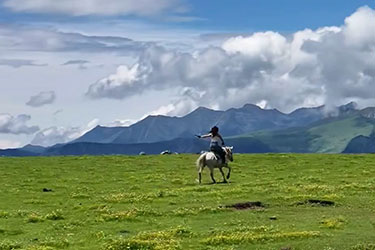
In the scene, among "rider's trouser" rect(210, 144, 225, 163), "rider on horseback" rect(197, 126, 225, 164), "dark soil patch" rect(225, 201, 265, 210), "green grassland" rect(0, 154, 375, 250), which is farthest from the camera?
"rider's trouser" rect(210, 144, 225, 163)

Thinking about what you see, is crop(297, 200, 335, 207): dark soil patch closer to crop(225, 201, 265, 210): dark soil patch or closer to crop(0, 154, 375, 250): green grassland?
crop(0, 154, 375, 250): green grassland

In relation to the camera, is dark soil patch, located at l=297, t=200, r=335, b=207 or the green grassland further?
dark soil patch, located at l=297, t=200, r=335, b=207

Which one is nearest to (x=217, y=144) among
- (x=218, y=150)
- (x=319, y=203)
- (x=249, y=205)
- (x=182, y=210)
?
(x=218, y=150)

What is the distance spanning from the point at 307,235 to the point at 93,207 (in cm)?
1358

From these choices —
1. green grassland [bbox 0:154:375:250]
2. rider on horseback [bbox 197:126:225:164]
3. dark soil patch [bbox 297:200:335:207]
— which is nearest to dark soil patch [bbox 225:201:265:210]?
green grassland [bbox 0:154:375:250]

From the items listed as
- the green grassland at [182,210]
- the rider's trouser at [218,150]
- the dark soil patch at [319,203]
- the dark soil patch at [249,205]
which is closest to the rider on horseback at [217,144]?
the rider's trouser at [218,150]

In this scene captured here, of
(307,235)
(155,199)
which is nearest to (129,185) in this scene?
(155,199)

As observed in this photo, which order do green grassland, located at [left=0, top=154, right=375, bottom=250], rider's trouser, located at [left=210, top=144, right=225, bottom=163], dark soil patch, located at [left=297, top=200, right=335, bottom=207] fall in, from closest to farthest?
green grassland, located at [left=0, top=154, right=375, bottom=250], dark soil patch, located at [left=297, top=200, right=335, bottom=207], rider's trouser, located at [left=210, top=144, right=225, bottom=163]

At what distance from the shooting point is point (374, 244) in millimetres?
22000

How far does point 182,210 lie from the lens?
104 feet

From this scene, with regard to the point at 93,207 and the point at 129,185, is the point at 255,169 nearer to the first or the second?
the point at 129,185

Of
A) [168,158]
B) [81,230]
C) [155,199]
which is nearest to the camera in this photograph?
[81,230]

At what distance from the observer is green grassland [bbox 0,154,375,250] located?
77.9 feet

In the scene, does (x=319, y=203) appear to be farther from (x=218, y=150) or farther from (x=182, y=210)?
(x=218, y=150)
